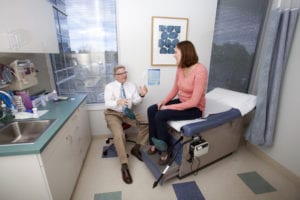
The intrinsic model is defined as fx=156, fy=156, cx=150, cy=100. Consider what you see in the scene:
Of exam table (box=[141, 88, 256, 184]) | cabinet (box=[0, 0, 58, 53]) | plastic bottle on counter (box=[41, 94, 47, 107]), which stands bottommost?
exam table (box=[141, 88, 256, 184])

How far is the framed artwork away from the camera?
2242mm

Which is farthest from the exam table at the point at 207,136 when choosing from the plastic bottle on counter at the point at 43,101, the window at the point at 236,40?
the plastic bottle on counter at the point at 43,101

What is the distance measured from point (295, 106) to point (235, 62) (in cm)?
115

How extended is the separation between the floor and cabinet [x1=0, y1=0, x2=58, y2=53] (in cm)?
147

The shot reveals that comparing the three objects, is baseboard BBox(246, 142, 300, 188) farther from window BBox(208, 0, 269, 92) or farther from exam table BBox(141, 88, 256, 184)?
window BBox(208, 0, 269, 92)

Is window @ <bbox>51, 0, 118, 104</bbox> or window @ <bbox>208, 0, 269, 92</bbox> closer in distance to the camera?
window @ <bbox>51, 0, 118, 104</bbox>

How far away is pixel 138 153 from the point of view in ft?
7.00

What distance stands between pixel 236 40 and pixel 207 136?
1.77 meters

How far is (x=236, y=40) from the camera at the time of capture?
2.53 meters

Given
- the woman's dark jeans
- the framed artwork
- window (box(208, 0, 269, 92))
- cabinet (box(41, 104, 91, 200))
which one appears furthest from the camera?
window (box(208, 0, 269, 92))

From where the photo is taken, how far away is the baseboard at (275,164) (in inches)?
68.0

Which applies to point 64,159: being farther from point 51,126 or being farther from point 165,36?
point 165,36

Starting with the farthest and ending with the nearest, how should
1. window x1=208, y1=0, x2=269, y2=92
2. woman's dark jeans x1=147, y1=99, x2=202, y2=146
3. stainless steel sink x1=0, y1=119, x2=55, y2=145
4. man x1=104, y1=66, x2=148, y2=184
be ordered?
window x1=208, y1=0, x2=269, y2=92
man x1=104, y1=66, x2=148, y2=184
woman's dark jeans x1=147, y1=99, x2=202, y2=146
stainless steel sink x1=0, y1=119, x2=55, y2=145

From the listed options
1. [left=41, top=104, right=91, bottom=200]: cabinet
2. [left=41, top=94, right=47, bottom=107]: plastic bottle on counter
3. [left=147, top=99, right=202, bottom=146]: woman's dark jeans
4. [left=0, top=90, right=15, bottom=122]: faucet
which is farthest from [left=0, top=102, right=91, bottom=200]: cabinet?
[left=147, top=99, right=202, bottom=146]: woman's dark jeans
